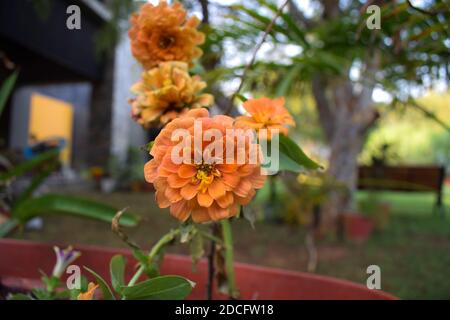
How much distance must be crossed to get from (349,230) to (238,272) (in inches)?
80.5

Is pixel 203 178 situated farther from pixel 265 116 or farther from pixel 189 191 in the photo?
pixel 265 116

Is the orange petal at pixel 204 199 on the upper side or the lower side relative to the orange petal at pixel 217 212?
upper

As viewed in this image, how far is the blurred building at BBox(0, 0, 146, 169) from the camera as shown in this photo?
3.72 m

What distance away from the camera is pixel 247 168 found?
314mm

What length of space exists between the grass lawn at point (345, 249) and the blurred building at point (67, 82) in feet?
3.71

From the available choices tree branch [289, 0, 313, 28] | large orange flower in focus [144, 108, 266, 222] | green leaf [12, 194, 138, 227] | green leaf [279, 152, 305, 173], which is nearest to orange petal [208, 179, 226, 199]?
large orange flower in focus [144, 108, 266, 222]

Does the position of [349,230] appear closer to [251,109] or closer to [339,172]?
[339,172]

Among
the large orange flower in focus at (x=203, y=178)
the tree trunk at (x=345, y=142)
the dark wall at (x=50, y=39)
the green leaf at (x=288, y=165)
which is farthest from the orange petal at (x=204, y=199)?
the dark wall at (x=50, y=39)

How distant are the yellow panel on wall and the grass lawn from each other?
14.6 ft

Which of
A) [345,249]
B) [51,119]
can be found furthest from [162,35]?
[51,119]

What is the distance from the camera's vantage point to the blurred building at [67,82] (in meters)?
3.72

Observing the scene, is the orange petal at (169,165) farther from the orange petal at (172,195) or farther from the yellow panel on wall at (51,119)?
the yellow panel on wall at (51,119)

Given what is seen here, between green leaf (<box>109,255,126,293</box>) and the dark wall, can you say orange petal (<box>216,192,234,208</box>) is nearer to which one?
green leaf (<box>109,255,126,293</box>)
